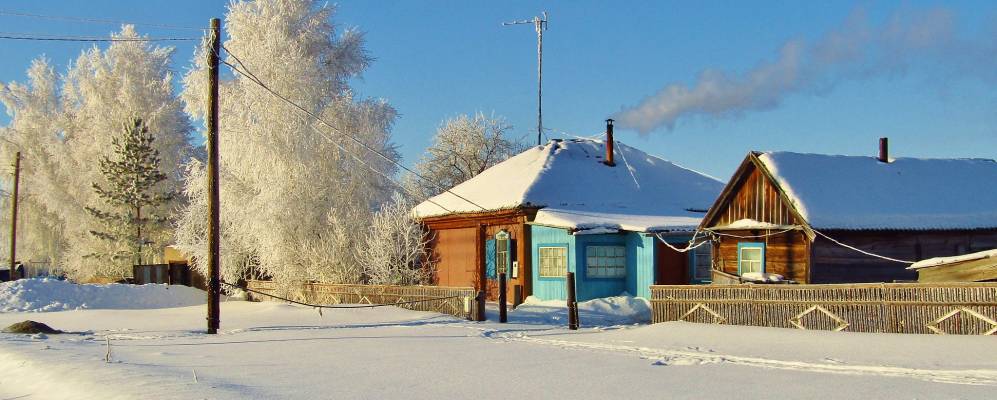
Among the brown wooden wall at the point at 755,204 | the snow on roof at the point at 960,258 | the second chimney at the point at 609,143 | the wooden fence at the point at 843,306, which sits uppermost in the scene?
the second chimney at the point at 609,143

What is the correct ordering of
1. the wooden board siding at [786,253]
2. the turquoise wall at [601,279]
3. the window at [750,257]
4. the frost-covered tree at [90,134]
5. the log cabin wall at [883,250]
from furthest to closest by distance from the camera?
the frost-covered tree at [90,134], the turquoise wall at [601,279], the window at [750,257], the wooden board siding at [786,253], the log cabin wall at [883,250]

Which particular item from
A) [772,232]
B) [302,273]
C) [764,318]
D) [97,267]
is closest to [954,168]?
[772,232]

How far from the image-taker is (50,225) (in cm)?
4912

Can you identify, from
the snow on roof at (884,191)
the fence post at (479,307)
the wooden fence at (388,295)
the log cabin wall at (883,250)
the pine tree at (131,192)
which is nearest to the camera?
the log cabin wall at (883,250)

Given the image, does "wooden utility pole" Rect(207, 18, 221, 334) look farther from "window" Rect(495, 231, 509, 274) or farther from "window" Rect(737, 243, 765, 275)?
"window" Rect(737, 243, 765, 275)

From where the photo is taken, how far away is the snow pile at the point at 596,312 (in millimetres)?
21797

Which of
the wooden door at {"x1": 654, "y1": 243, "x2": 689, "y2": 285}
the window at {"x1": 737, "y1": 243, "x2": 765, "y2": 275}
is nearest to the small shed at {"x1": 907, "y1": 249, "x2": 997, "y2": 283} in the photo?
the window at {"x1": 737, "y1": 243, "x2": 765, "y2": 275}

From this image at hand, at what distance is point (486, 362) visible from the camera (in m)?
12.6

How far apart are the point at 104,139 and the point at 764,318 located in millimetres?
38404

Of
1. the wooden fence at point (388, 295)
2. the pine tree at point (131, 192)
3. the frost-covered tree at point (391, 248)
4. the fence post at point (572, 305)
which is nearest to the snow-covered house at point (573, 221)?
the frost-covered tree at point (391, 248)

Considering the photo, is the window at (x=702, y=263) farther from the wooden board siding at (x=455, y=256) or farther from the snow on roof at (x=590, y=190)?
the wooden board siding at (x=455, y=256)

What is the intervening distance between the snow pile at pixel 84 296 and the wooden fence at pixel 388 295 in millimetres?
3098

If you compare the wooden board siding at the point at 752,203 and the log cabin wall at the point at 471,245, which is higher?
the wooden board siding at the point at 752,203

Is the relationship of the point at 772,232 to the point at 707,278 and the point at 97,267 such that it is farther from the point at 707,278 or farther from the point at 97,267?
the point at 97,267
